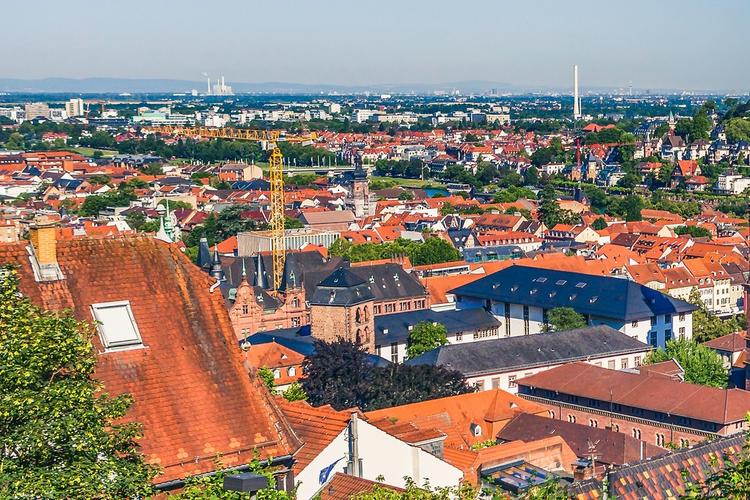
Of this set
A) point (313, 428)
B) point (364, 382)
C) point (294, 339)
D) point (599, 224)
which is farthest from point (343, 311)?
point (599, 224)

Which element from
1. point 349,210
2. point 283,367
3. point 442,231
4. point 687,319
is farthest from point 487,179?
point 283,367

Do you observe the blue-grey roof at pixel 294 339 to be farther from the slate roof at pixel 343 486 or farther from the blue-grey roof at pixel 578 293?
the slate roof at pixel 343 486

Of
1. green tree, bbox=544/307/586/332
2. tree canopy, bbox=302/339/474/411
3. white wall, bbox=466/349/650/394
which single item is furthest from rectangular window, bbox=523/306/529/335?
tree canopy, bbox=302/339/474/411

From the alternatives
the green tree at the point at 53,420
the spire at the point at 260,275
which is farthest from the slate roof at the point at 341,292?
the green tree at the point at 53,420

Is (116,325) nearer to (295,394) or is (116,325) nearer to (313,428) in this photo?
(313,428)

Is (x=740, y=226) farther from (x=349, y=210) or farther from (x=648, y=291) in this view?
(x=648, y=291)

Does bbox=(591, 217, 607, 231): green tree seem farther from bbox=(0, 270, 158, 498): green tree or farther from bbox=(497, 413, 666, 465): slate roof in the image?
bbox=(0, 270, 158, 498): green tree
